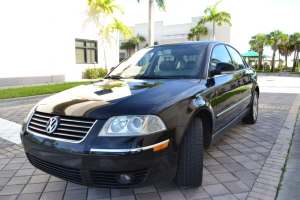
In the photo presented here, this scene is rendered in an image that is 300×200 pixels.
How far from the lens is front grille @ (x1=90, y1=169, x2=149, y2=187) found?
2.03m

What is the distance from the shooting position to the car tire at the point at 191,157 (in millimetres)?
2387

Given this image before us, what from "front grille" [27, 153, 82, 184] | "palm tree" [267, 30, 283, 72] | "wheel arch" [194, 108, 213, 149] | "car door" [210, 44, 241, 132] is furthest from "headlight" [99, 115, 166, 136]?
"palm tree" [267, 30, 283, 72]

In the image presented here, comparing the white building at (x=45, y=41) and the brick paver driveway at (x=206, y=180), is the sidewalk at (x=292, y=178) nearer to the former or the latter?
the brick paver driveway at (x=206, y=180)

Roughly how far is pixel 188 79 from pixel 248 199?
1393 mm

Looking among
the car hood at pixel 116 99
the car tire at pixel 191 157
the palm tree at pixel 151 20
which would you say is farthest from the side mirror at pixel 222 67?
the palm tree at pixel 151 20

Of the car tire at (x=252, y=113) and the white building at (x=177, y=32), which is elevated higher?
the white building at (x=177, y=32)

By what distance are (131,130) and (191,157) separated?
73cm

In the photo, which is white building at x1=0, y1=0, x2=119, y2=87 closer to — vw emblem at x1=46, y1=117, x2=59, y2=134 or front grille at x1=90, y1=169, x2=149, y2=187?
vw emblem at x1=46, y1=117, x2=59, y2=134

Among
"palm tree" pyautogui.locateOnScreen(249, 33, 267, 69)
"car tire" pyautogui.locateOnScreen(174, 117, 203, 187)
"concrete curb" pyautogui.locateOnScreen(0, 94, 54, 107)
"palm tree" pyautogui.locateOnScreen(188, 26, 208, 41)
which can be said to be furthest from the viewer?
"palm tree" pyautogui.locateOnScreen(249, 33, 267, 69)

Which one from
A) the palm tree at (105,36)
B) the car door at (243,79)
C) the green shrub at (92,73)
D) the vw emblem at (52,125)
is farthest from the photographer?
the palm tree at (105,36)

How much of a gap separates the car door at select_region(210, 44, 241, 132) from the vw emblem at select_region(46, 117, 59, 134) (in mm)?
1706

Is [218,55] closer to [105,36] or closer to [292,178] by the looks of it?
[292,178]

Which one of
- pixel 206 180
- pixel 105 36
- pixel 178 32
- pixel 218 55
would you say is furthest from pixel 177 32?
pixel 206 180

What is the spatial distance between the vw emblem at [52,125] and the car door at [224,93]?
5.60ft
